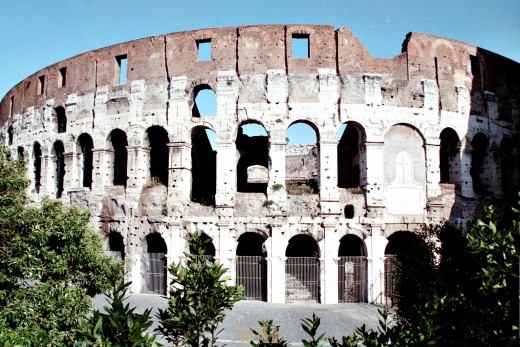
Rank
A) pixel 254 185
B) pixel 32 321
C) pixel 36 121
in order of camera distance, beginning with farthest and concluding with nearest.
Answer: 1. pixel 254 185
2. pixel 36 121
3. pixel 32 321

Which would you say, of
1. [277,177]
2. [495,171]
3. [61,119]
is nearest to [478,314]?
[277,177]

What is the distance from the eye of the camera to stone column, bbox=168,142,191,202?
15.1 m

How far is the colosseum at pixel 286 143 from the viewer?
14398 millimetres

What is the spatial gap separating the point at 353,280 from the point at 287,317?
11.9 feet

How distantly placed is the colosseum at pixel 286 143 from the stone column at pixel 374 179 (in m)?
0.05

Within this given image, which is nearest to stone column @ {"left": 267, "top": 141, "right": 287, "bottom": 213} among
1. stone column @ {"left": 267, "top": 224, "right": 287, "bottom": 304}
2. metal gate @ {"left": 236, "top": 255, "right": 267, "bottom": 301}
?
stone column @ {"left": 267, "top": 224, "right": 287, "bottom": 304}

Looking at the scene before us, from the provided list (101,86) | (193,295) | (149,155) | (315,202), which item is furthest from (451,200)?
(101,86)

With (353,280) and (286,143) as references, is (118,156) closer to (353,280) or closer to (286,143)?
(286,143)

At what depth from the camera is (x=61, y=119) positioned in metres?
19.2

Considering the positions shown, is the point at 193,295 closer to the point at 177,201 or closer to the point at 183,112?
the point at 177,201

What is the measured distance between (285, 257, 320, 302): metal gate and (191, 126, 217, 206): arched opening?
16.7ft

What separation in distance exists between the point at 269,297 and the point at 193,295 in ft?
33.0

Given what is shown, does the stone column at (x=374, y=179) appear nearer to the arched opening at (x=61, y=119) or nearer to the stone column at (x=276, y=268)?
the stone column at (x=276, y=268)

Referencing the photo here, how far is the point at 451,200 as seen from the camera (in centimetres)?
1529
